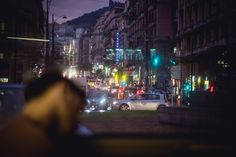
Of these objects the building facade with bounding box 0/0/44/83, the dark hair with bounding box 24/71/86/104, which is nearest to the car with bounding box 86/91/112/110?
the building facade with bounding box 0/0/44/83

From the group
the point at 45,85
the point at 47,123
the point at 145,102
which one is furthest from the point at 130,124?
the point at 47,123

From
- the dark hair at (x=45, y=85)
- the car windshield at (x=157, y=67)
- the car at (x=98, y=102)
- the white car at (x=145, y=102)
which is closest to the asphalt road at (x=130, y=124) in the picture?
the car windshield at (x=157, y=67)

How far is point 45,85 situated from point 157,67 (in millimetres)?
59062

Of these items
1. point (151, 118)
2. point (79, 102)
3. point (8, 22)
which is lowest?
point (151, 118)

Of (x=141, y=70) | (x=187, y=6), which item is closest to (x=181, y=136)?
(x=187, y=6)

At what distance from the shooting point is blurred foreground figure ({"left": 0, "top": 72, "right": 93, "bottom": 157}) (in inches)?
114

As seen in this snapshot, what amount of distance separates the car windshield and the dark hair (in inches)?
9.9

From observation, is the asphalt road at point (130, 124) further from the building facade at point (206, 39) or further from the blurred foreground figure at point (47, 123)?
the building facade at point (206, 39)

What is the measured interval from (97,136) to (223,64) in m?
40.8

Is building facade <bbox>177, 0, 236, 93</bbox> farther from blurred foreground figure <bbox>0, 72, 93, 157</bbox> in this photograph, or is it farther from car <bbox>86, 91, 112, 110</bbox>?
blurred foreground figure <bbox>0, 72, 93, 157</bbox>

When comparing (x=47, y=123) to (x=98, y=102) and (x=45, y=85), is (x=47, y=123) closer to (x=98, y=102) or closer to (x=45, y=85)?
(x=45, y=85)

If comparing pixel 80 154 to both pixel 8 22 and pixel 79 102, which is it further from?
pixel 8 22

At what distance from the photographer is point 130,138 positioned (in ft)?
10.8

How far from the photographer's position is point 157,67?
203 feet
